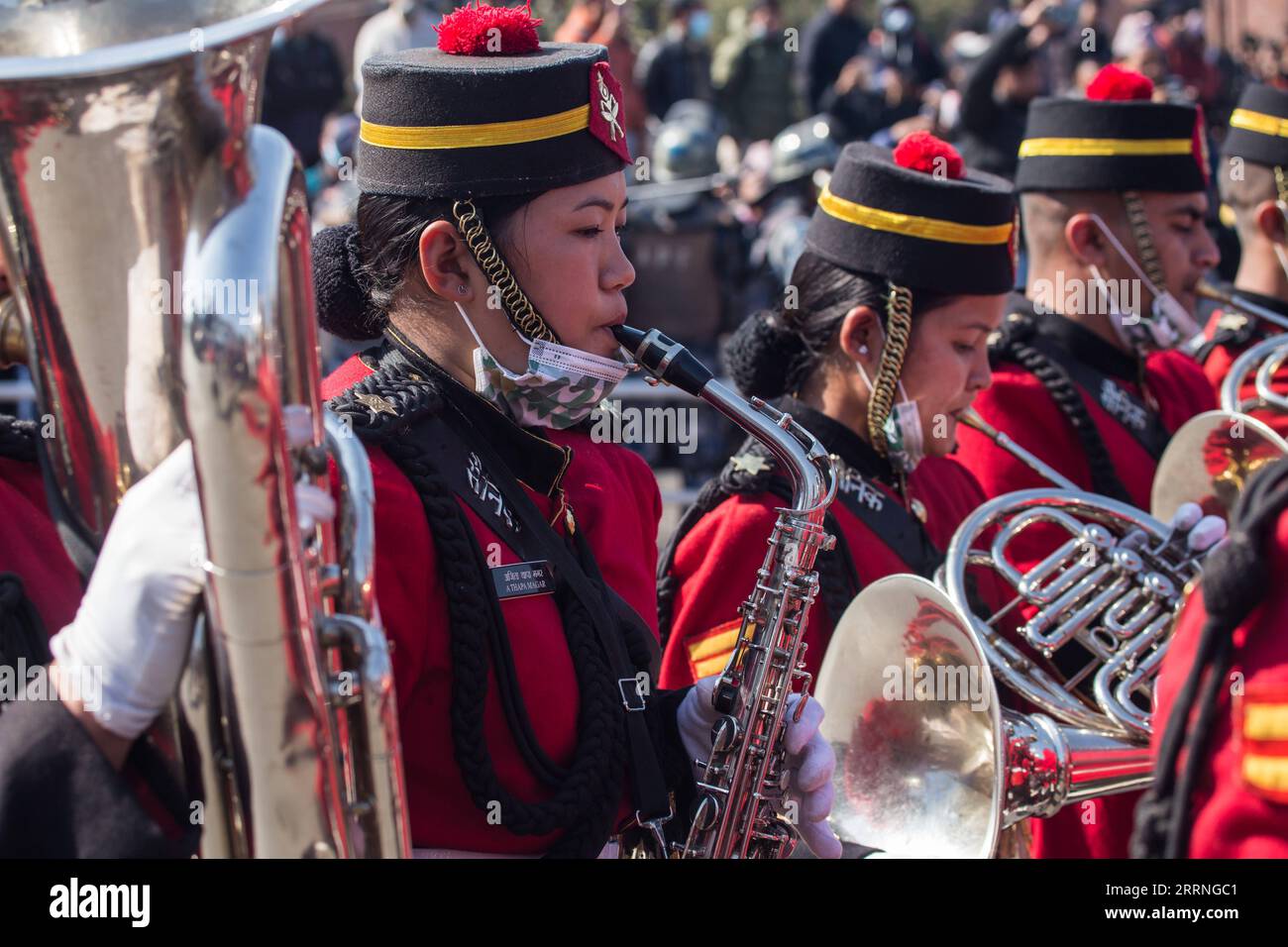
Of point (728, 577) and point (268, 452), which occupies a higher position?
point (268, 452)

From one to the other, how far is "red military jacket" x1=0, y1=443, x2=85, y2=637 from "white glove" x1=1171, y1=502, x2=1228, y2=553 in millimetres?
2414

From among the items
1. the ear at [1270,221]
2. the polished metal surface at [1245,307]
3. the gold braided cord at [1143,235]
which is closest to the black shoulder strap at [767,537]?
the gold braided cord at [1143,235]

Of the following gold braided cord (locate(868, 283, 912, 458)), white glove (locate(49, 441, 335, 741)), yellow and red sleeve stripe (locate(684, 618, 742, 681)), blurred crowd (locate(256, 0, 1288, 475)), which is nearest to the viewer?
white glove (locate(49, 441, 335, 741))

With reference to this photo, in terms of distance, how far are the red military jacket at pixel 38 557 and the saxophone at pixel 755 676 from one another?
3.12 ft

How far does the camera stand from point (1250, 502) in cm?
181

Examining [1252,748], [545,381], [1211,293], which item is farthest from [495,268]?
[1211,293]

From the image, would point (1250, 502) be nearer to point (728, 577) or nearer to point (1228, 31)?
point (728, 577)

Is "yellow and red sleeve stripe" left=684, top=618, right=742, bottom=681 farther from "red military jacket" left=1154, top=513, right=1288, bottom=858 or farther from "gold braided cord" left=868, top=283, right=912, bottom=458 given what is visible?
"red military jacket" left=1154, top=513, right=1288, bottom=858

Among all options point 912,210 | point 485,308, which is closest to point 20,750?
point 485,308

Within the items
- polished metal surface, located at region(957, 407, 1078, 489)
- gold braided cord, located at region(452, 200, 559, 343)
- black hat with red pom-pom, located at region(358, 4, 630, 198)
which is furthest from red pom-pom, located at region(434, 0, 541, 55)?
polished metal surface, located at region(957, 407, 1078, 489)

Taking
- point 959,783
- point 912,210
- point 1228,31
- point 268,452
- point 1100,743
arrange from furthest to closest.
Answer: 1. point 1228,31
2. point 912,210
3. point 1100,743
4. point 959,783
5. point 268,452

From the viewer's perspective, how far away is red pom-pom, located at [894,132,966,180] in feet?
12.5

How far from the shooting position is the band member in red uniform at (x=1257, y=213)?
5477mm
